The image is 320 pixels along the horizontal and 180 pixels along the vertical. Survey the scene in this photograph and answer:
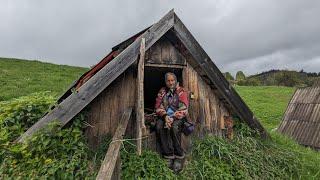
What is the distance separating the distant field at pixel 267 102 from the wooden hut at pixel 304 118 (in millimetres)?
3254

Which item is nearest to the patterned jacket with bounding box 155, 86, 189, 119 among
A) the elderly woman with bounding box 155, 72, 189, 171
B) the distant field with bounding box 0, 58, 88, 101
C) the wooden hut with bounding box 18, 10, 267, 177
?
Result: the elderly woman with bounding box 155, 72, 189, 171

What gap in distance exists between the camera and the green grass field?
7371 mm

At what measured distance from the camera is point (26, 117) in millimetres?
6824


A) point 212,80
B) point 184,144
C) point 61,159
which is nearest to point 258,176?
point 184,144

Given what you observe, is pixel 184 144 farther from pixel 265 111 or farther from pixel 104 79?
pixel 265 111

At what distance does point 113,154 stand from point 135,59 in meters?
1.90

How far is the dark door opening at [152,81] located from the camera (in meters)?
8.20

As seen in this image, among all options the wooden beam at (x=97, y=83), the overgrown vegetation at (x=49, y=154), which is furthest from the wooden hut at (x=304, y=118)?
the overgrown vegetation at (x=49, y=154)

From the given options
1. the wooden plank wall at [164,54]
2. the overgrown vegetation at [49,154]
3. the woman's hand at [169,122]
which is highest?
the wooden plank wall at [164,54]

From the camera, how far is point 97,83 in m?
6.37

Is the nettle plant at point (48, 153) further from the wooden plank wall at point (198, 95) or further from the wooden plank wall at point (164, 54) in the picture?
the wooden plank wall at point (198, 95)

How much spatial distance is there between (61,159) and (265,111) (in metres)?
21.3

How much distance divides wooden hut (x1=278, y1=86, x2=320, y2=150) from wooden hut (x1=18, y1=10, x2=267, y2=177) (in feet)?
29.8

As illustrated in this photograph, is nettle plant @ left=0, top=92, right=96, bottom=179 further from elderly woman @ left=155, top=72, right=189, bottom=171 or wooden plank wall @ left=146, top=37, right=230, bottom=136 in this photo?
wooden plank wall @ left=146, top=37, right=230, bottom=136
